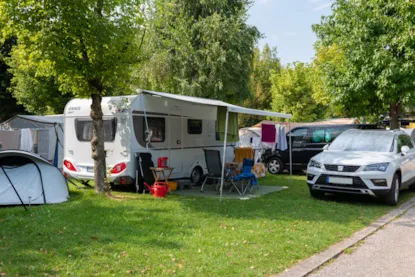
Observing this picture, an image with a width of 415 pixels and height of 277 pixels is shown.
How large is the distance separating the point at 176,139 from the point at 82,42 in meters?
3.81

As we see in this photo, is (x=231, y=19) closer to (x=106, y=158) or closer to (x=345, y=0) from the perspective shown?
(x=345, y=0)

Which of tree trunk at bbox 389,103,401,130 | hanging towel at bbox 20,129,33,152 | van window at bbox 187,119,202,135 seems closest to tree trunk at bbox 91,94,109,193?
van window at bbox 187,119,202,135

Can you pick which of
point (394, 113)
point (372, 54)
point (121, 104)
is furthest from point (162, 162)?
point (394, 113)

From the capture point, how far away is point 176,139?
11133mm

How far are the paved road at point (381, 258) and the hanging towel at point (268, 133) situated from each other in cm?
654

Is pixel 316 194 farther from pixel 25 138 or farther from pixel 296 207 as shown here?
pixel 25 138

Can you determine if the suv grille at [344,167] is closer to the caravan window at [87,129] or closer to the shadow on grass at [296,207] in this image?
the shadow on grass at [296,207]

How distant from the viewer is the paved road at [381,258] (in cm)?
468

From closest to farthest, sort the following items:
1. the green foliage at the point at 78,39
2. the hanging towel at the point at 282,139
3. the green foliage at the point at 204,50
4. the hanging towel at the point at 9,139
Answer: the green foliage at the point at 78,39 < the hanging towel at the point at 282,139 < the hanging towel at the point at 9,139 < the green foliage at the point at 204,50

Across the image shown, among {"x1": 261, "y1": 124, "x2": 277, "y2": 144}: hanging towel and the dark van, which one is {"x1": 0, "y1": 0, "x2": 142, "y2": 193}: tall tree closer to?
{"x1": 261, "y1": 124, "x2": 277, "y2": 144}: hanging towel

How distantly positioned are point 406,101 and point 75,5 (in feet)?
32.6

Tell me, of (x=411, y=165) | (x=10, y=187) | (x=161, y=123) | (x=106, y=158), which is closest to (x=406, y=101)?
(x=411, y=165)

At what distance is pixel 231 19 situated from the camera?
64.5ft

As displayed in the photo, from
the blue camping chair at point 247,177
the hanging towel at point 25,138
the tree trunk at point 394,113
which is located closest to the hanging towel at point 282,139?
the blue camping chair at point 247,177
